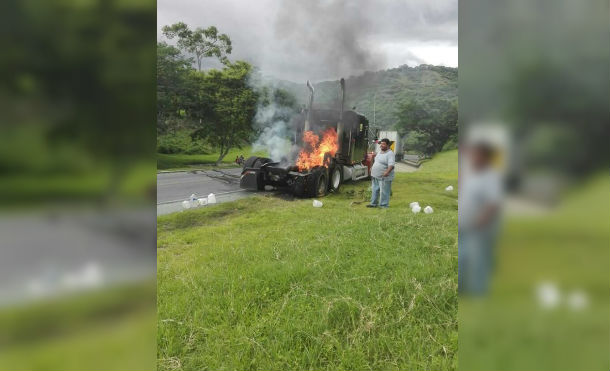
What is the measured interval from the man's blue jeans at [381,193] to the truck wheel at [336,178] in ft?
1.24

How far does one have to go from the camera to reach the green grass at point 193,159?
3273 millimetres

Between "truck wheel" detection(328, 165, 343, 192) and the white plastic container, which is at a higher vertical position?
"truck wheel" detection(328, 165, 343, 192)

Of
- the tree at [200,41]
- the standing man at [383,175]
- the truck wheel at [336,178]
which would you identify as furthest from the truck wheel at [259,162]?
the standing man at [383,175]

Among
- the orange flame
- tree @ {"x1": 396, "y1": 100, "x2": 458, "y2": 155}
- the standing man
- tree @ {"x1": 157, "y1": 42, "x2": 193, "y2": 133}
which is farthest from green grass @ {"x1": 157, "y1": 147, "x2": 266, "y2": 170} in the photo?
tree @ {"x1": 396, "y1": 100, "x2": 458, "y2": 155}

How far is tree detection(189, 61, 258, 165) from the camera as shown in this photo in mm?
3504

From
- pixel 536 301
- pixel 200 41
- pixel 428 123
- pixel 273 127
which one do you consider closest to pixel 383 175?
pixel 428 123

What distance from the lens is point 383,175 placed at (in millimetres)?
4191

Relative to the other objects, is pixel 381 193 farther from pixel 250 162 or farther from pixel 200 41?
pixel 200 41

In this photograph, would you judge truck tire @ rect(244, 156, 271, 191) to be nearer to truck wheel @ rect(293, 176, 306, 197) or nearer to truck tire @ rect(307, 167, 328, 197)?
truck wheel @ rect(293, 176, 306, 197)

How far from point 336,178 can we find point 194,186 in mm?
1505

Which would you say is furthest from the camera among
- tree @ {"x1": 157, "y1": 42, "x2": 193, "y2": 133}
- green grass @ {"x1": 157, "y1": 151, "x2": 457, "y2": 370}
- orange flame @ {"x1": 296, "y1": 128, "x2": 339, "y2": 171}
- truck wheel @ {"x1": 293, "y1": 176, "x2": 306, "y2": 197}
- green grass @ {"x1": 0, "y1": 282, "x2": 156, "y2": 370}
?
truck wheel @ {"x1": 293, "y1": 176, "x2": 306, "y2": 197}

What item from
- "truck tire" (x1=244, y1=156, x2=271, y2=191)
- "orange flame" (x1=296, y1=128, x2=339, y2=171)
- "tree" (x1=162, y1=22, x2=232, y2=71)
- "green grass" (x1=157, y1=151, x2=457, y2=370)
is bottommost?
"green grass" (x1=157, y1=151, x2=457, y2=370)

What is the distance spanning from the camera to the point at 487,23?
136cm

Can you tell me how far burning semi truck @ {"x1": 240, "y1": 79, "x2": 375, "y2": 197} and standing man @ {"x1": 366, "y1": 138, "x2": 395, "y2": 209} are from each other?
0.29ft
